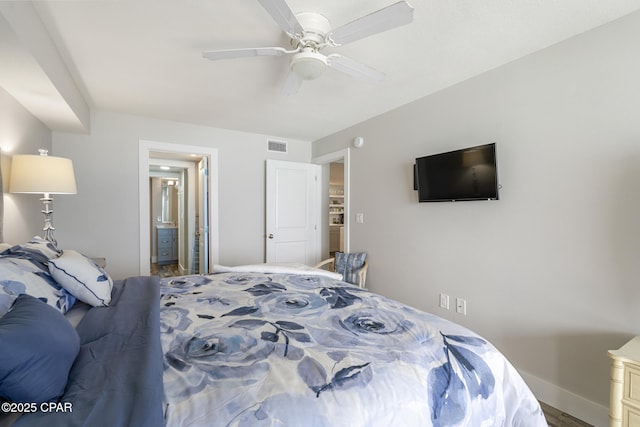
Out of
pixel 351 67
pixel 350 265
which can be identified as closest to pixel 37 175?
pixel 351 67

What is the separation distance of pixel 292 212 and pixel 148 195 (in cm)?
184

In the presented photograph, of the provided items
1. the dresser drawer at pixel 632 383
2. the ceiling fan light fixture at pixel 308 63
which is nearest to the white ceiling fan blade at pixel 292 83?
the ceiling fan light fixture at pixel 308 63

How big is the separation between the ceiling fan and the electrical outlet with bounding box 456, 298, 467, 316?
1.97 metres

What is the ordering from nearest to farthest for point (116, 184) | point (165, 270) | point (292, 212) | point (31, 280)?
point (31, 280), point (116, 184), point (292, 212), point (165, 270)

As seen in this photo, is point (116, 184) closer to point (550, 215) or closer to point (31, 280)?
point (31, 280)

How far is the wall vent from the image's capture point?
13.6ft

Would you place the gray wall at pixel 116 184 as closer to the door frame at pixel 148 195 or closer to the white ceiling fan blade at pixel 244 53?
the door frame at pixel 148 195

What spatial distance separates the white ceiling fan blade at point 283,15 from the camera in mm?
1248

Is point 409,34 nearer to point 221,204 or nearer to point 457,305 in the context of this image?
point 457,305

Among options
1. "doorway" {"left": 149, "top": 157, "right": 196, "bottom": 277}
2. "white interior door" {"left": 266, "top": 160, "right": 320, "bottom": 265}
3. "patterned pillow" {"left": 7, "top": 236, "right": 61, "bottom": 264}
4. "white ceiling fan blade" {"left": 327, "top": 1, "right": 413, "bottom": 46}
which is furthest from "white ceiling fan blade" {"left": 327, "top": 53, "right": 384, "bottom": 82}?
"doorway" {"left": 149, "top": 157, "right": 196, "bottom": 277}

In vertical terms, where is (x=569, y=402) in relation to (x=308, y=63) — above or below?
below

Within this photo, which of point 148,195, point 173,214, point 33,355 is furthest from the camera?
point 173,214

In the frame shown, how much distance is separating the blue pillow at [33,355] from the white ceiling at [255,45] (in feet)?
4.69

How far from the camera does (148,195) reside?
11.1 feet
